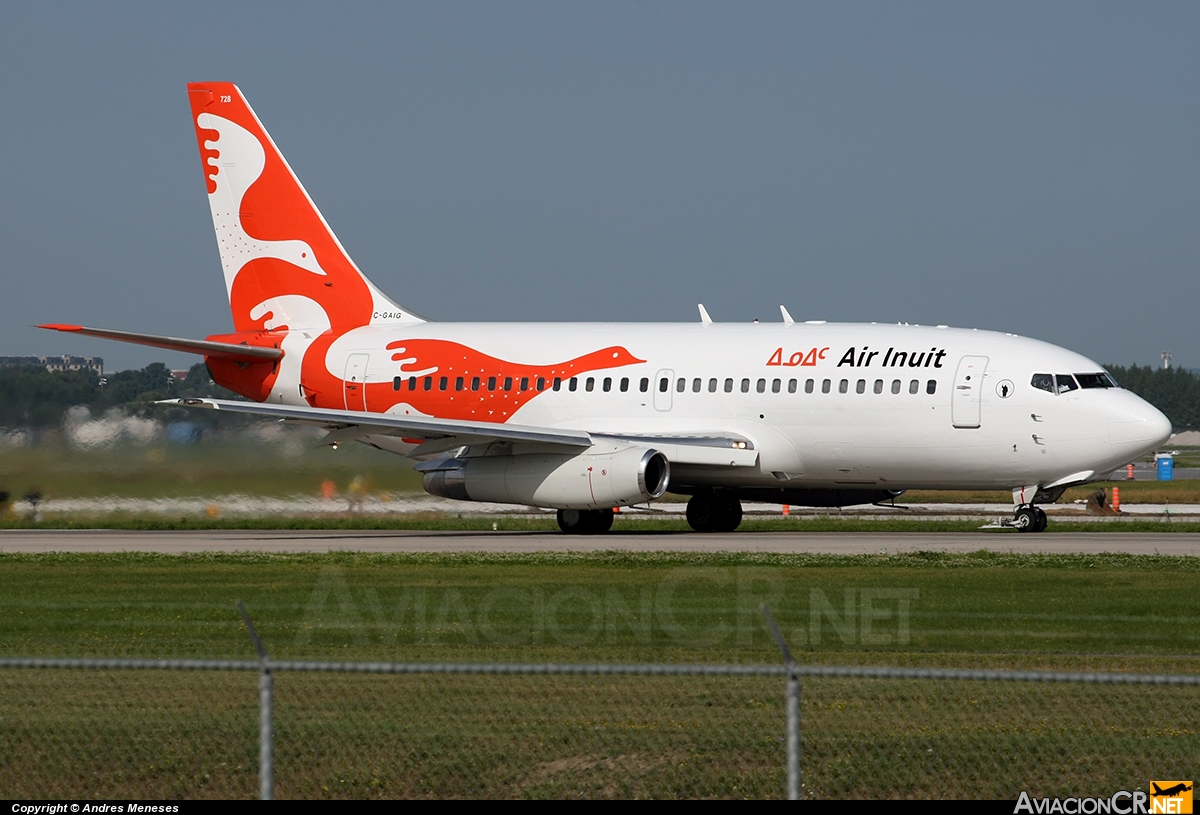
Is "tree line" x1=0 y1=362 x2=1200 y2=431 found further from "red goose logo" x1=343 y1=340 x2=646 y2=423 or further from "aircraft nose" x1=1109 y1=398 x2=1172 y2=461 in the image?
"aircraft nose" x1=1109 y1=398 x2=1172 y2=461

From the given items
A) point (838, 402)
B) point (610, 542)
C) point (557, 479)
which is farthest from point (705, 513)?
point (610, 542)

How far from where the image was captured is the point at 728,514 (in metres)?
33.6

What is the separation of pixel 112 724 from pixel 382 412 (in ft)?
79.6

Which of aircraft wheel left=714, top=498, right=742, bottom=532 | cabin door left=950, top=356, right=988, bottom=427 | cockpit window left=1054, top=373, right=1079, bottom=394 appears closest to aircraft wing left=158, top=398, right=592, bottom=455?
aircraft wheel left=714, top=498, right=742, bottom=532

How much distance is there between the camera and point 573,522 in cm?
3294

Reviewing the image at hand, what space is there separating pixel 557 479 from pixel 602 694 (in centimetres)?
1880

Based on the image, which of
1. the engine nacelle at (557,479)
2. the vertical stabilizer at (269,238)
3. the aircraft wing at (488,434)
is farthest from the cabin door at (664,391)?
the vertical stabilizer at (269,238)

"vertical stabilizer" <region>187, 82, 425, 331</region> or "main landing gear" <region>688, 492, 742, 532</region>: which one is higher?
"vertical stabilizer" <region>187, 82, 425, 331</region>

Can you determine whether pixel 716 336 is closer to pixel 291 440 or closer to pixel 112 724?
pixel 291 440

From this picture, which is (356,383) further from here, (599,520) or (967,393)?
(967,393)

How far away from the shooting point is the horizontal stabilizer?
104 ft

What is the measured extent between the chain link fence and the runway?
43.7ft
